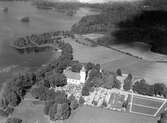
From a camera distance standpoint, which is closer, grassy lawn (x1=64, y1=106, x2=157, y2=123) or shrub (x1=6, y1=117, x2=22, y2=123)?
shrub (x1=6, y1=117, x2=22, y2=123)

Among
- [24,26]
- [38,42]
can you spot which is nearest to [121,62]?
[38,42]

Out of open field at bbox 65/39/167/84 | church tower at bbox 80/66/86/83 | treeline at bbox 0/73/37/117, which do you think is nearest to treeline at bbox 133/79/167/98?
open field at bbox 65/39/167/84

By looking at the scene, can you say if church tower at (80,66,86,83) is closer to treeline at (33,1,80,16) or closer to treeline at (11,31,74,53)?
treeline at (11,31,74,53)

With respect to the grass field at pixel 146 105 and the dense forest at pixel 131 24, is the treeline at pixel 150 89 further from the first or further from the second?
the dense forest at pixel 131 24

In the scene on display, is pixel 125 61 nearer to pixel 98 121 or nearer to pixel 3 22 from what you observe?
pixel 98 121

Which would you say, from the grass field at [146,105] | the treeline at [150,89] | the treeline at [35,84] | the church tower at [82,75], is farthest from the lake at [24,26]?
the grass field at [146,105]

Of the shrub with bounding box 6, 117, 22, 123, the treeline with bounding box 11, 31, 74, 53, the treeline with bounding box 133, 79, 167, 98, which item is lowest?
the shrub with bounding box 6, 117, 22, 123

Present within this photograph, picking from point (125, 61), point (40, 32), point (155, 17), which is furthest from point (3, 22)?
point (155, 17)
